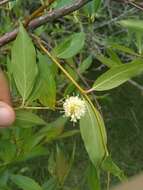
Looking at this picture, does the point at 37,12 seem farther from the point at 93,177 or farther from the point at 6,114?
the point at 93,177

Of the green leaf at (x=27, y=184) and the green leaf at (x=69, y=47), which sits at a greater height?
the green leaf at (x=69, y=47)

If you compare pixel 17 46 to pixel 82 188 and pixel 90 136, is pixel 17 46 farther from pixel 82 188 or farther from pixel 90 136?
pixel 82 188

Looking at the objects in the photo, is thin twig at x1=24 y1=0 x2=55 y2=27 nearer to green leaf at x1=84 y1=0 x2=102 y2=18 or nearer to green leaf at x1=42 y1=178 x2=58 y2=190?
green leaf at x1=84 y1=0 x2=102 y2=18

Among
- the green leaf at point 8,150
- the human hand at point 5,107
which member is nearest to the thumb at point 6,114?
the human hand at point 5,107

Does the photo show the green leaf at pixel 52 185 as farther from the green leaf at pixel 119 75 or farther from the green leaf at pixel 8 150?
the green leaf at pixel 119 75

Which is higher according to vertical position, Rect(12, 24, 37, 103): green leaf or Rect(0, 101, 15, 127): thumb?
Rect(12, 24, 37, 103): green leaf

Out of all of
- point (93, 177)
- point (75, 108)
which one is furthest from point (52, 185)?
point (75, 108)

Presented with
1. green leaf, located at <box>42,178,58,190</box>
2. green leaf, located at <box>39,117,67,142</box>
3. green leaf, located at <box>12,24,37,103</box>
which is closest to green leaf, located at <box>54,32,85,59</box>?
green leaf, located at <box>12,24,37,103</box>
